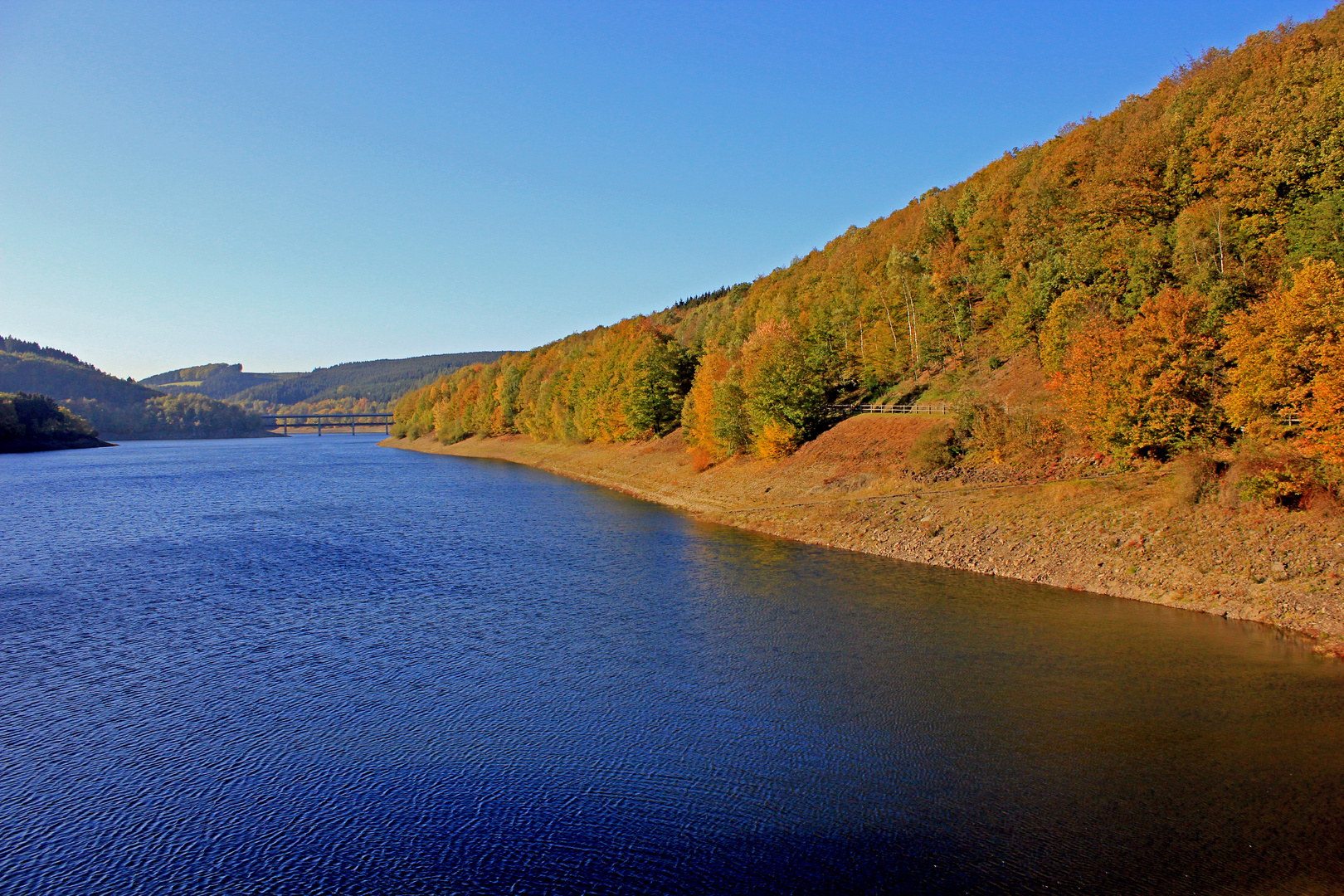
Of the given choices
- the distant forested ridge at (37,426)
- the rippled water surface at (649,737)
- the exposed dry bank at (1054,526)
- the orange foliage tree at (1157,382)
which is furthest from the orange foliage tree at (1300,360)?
the distant forested ridge at (37,426)

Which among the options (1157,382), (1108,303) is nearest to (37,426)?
(1108,303)

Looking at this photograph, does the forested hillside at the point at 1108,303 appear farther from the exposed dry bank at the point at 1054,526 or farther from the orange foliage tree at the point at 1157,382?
the exposed dry bank at the point at 1054,526

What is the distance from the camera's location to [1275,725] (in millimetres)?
16891

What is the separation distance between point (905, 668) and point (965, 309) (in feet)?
167

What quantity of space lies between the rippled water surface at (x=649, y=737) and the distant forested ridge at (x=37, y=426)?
125 meters

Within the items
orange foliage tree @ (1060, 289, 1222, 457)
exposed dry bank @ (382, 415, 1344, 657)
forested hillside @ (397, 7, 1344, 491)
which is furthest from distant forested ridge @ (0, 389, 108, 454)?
orange foliage tree @ (1060, 289, 1222, 457)

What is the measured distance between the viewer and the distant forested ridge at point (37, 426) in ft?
420

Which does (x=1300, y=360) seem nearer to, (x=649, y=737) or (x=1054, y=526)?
(x=1054, y=526)

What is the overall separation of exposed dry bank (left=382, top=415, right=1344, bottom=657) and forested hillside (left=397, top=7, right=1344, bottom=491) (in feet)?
10.4

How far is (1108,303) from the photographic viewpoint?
152ft

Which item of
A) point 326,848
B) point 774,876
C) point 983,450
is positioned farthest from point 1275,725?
point 983,450

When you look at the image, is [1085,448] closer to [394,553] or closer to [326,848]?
[394,553]

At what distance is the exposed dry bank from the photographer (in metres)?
24.5

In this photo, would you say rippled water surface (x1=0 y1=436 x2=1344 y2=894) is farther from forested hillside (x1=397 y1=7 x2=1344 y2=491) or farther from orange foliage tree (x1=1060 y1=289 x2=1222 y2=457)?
forested hillside (x1=397 y1=7 x2=1344 y2=491)
